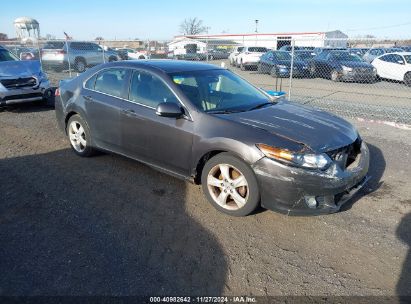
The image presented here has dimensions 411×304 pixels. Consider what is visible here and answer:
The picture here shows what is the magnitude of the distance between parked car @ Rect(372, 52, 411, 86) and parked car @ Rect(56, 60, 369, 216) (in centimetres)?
1278

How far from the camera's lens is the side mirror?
154 inches

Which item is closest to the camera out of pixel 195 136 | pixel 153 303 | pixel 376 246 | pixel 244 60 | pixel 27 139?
pixel 153 303

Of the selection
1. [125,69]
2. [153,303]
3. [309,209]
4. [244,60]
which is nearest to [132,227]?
[153,303]

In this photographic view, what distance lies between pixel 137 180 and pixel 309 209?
230 cm

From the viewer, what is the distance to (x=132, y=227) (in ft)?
11.7

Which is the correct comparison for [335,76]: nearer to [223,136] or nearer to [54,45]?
[223,136]

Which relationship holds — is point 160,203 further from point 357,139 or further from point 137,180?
point 357,139

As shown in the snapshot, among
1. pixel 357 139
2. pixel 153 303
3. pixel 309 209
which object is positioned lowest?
pixel 153 303

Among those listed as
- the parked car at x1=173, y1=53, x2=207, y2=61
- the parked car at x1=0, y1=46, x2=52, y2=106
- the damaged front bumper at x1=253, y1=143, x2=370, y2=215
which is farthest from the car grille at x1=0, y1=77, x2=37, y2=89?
the parked car at x1=173, y1=53, x2=207, y2=61

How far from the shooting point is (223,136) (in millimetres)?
3705

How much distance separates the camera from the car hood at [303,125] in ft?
11.7

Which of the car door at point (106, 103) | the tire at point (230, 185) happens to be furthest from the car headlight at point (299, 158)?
the car door at point (106, 103)

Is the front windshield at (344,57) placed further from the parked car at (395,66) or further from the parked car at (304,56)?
the parked car at (304,56)

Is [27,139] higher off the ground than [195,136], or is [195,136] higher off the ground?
[195,136]
